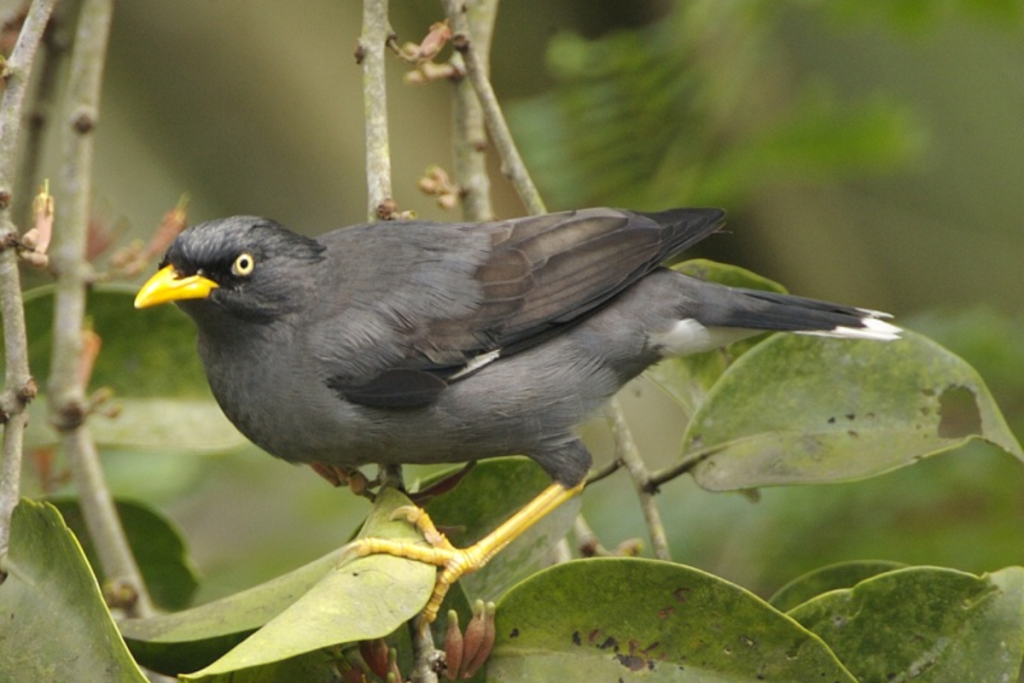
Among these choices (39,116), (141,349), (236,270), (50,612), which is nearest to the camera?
(50,612)

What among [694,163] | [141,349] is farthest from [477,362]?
[694,163]

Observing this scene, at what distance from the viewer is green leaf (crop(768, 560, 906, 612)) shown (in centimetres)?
324

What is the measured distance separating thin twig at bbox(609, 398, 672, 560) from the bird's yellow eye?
42.4 inches

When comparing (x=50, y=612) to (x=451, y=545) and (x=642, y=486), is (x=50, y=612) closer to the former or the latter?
(x=451, y=545)

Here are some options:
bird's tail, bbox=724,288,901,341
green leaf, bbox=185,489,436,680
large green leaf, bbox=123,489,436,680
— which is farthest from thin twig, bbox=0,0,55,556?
bird's tail, bbox=724,288,901,341

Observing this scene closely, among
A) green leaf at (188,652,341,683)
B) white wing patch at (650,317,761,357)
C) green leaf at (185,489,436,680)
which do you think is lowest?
white wing patch at (650,317,761,357)

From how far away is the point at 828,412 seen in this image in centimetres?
333

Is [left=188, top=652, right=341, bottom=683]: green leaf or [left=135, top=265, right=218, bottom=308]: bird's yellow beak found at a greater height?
[left=135, top=265, right=218, bottom=308]: bird's yellow beak

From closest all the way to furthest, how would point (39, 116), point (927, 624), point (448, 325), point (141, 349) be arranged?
point (927, 624), point (448, 325), point (141, 349), point (39, 116)

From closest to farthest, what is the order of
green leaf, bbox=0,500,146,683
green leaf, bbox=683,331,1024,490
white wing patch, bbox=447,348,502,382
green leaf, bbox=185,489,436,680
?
green leaf, bbox=185,489,436,680, green leaf, bbox=0,500,146,683, green leaf, bbox=683,331,1024,490, white wing patch, bbox=447,348,502,382

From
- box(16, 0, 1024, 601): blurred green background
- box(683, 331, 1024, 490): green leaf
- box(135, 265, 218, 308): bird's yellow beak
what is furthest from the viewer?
box(16, 0, 1024, 601): blurred green background

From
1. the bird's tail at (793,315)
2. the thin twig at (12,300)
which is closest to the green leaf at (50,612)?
the thin twig at (12,300)

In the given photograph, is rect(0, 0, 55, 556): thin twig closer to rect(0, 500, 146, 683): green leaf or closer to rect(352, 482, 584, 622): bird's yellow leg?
rect(0, 500, 146, 683): green leaf

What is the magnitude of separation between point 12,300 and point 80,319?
105cm
